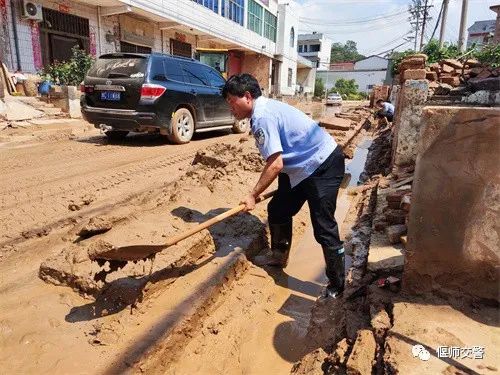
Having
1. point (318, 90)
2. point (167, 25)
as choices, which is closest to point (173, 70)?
point (167, 25)

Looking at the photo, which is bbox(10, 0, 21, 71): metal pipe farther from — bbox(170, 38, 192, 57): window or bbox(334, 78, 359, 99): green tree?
bbox(334, 78, 359, 99): green tree

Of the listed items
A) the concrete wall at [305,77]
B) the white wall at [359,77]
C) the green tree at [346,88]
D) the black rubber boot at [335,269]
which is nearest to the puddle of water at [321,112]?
the black rubber boot at [335,269]

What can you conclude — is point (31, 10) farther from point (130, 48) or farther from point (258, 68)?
point (258, 68)

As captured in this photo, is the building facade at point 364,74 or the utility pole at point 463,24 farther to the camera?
the building facade at point 364,74

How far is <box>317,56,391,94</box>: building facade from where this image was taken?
201ft

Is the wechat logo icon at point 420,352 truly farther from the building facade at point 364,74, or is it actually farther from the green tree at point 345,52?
the green tree at point 345,52

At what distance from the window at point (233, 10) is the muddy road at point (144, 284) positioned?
20.6 meters

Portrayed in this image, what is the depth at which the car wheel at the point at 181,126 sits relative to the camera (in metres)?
7.33

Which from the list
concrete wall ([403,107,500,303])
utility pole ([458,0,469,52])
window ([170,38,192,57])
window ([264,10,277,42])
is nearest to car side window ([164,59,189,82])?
concrete wall ([403,107,500,303])

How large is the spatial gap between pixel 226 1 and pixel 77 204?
22.0 m

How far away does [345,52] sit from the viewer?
111438mm

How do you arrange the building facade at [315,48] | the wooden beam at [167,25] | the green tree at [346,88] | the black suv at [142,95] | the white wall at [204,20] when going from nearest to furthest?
the black suv at [142,95] < the white wall at [204,20] < the wooden beam at [167,25] < the green tree at [346,88] < the building facade at [315,48]

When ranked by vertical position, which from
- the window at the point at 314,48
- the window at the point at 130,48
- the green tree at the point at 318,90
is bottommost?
the green tree at the point at 318,90

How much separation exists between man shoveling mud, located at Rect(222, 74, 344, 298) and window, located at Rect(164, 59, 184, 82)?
4811 millimetres
